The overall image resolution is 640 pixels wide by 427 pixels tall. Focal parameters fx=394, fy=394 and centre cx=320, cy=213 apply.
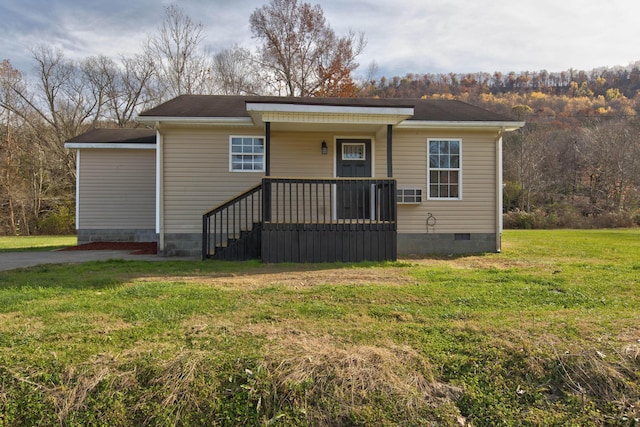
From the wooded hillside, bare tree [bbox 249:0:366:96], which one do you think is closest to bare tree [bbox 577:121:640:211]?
the wooded hillside

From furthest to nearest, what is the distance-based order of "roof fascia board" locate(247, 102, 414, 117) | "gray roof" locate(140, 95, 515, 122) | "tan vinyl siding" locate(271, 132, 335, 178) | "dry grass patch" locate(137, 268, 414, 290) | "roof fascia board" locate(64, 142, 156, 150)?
"roof fascia board" locate(64, 142, 156, 150)
"tan vinyl siding" locate(271, 132, 335, 178)
"gray roof" locate(140, 95, 515, 122)
"roof fascia board" locate(247, 102, 414, 117)
"dry grass patch" locate(137, 268, 414, 290)

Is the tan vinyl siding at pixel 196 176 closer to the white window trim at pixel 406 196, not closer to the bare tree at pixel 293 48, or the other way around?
the white window trim at pixel 406 196

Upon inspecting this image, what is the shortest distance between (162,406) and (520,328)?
3.03 meters

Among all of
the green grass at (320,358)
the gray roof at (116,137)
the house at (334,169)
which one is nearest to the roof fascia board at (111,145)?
the gray roof at (116,137)

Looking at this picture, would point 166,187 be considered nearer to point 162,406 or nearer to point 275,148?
point 275,148

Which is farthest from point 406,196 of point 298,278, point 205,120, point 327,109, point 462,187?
point 205,120

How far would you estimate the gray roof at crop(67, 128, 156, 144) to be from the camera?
500 inches

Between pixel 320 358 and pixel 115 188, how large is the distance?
1191 cm

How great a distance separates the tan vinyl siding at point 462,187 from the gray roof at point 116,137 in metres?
8.28

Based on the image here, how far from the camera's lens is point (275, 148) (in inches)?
381

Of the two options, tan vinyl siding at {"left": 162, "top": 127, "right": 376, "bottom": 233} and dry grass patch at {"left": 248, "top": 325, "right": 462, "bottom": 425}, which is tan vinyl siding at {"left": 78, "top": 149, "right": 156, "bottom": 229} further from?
dry grass patch at {"left": 248, "top": 325, "right": 462, "bottom": 425}

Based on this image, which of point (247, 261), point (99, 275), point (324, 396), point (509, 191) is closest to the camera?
point (324, 396)

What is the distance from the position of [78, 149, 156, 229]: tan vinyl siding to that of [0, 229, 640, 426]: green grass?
8325 mm

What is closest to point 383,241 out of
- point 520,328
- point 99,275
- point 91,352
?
point 520,328
